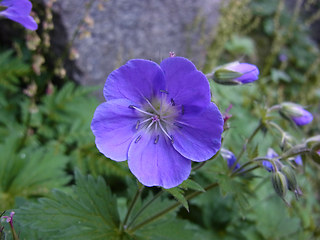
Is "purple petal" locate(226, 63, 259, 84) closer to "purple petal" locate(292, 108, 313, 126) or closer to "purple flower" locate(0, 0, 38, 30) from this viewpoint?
"purple petal" locate(292, 108, 313, 126)

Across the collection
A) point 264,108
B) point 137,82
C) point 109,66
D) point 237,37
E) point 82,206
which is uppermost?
point 137,82

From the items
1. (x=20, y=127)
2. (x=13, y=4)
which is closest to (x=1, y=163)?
(x=20, y=127)

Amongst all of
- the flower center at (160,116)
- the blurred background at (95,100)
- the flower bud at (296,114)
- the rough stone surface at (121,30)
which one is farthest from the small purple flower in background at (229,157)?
the rough stone surface at (121,30)

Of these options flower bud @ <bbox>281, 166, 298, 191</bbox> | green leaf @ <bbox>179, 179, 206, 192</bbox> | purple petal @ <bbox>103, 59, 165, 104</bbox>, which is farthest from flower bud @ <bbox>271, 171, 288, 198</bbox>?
purple petal @ <bbox>103, 59, 165, 104</bbox>

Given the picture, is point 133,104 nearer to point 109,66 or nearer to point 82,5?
point 82,5

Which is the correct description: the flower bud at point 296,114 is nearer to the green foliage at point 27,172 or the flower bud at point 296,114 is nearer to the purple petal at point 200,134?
the purple petal at point 200,134

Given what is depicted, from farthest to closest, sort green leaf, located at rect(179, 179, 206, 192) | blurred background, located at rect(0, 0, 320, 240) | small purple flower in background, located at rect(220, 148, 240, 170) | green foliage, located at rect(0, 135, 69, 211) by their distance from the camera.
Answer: blurred background, located at rect(0, 0, 320, 240) → green foliage, located at rect(0, 135, 69, 211) → small purple flower in background, located at rect(220, 148, 240, 170) → green leaf, located at rect(179, 179, 206, 192)
